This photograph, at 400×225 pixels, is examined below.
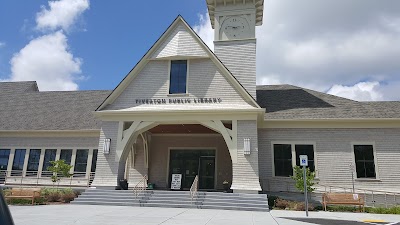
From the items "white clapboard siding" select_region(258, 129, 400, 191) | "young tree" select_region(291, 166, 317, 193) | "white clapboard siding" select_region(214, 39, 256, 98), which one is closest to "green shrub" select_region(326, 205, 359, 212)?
"young tree" select_region(291, 166, 317, 193)

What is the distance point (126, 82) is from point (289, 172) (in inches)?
468

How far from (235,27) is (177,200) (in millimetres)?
14322

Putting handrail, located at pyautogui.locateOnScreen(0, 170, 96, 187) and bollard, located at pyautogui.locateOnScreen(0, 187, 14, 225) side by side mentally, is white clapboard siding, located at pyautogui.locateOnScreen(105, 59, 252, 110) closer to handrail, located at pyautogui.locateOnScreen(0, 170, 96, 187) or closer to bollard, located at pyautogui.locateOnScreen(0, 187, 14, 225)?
handrail, located at pyautogui.locateOnScreen(0, 170, 96, 187)

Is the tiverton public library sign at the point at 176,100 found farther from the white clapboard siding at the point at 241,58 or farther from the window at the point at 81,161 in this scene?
the window at the point at 81,161

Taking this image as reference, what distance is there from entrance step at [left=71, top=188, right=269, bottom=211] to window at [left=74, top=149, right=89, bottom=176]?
20.2ft

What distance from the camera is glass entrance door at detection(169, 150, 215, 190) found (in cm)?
2238

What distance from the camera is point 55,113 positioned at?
25.9 metres

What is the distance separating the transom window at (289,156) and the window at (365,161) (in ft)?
8.79

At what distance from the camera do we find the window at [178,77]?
19234 millimetres

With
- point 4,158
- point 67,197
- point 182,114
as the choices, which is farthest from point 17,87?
point 182,114

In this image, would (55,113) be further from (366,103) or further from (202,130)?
(366,103)

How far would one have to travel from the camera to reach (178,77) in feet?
63.8

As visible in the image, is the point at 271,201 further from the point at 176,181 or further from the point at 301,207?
the point at 176,181

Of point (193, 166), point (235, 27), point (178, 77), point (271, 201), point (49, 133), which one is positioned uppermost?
point (235, 27)
